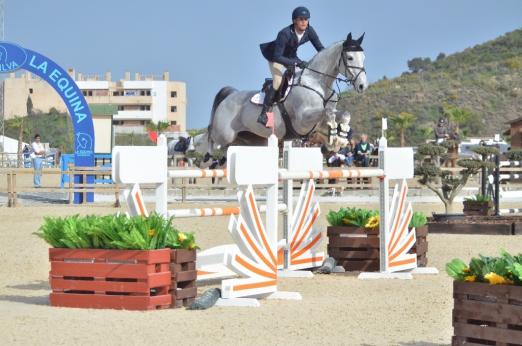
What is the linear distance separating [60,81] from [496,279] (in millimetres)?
17623

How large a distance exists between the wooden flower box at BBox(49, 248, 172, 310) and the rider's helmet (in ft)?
14.0

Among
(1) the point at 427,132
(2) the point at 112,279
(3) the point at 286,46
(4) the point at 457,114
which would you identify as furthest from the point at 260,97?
(4) the point at 457,114

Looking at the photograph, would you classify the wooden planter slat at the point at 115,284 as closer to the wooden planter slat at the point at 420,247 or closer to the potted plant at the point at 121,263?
the potted plant at the point at 121,263

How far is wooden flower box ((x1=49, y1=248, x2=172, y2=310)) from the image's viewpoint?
7.67 meters

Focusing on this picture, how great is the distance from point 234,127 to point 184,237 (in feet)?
14.9

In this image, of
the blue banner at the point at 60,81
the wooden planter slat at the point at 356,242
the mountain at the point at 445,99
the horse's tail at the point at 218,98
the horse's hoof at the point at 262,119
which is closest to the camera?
the wooden planter slat at the point at 356,242

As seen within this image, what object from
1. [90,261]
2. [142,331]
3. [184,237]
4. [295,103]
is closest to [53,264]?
[90,261]

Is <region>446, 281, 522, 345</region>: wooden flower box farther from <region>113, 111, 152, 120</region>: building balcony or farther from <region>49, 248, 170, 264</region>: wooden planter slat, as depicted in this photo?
<region>113, 111, 152, 120</region>: building balcony

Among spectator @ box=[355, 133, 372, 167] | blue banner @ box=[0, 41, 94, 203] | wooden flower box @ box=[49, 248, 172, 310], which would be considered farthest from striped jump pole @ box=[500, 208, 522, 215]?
wooden flower box @ box=[49, 248, 172, 310]

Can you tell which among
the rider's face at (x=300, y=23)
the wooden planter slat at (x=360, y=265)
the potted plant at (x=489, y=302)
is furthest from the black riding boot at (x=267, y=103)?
the potted plant at (x=489, y=302)

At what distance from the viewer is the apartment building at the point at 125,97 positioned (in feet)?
361

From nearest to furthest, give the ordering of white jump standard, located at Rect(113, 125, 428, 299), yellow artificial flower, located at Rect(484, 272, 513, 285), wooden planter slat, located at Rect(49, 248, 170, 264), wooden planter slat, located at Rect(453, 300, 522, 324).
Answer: wooden planter slat, located at Rect(453, 300, 522, 324)
yellow artificial flower, located at Rect(484, 272, 513, 285)
wooden planter slat, located at Rect(49, 248, 170, 264)
white jump standard, located at Rect(113, 125, 428, 299)

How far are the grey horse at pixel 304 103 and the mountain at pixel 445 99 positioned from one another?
6122 centimetres

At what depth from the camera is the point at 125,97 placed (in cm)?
11388
